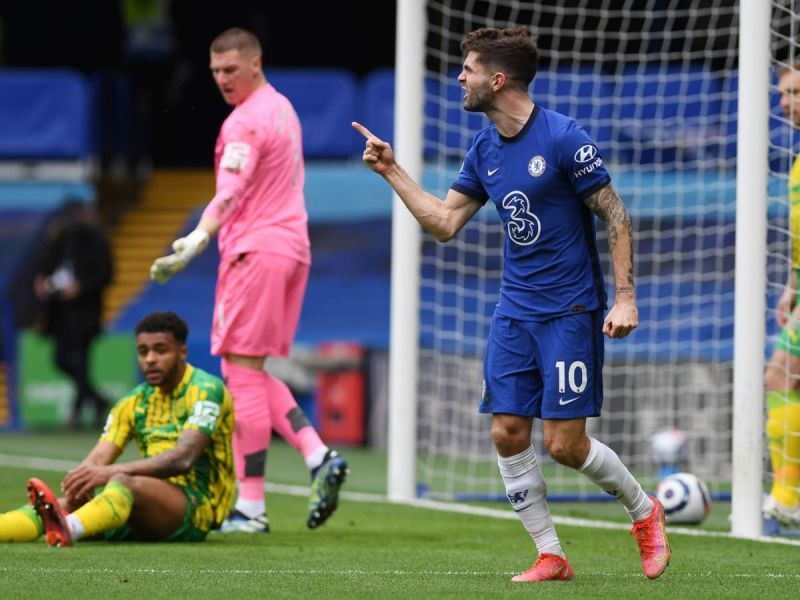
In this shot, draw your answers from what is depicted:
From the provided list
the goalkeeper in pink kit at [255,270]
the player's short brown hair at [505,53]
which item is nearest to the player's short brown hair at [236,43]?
the goalkeeper in pink kit at [255,270]

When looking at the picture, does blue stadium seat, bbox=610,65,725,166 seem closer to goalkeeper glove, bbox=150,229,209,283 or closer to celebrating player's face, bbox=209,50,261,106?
celebrating player's face, bbox=209,50,261,106

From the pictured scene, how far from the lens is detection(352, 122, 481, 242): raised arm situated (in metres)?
6.43

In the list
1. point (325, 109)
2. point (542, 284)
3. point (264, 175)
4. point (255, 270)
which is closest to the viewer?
point (542, 284)

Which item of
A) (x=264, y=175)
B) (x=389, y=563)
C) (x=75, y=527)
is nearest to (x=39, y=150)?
(x=264, y=175)

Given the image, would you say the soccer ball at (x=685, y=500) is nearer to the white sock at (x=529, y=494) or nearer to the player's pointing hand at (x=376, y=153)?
the white sock at (x=529, y=494)

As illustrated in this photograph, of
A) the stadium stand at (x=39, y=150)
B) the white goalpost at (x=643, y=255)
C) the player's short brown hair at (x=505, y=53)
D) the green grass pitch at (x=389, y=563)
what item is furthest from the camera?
the stadium stand at (x=39, y=150)

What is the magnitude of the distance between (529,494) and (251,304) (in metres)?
2.38

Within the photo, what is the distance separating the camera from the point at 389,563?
22.6 feet

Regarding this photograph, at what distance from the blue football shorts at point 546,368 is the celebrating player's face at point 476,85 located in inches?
30.6

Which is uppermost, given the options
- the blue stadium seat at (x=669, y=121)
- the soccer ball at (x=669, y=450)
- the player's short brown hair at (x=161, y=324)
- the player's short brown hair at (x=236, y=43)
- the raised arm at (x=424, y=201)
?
the blue stadium seat at (x=669, y=121)

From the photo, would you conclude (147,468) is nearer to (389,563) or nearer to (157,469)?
(157,469)

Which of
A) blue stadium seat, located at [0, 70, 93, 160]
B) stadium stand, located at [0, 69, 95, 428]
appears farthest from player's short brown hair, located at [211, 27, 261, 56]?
blue stadium seat, located at [0, 70, 93, 160]

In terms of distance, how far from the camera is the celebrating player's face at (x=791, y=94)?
860cm

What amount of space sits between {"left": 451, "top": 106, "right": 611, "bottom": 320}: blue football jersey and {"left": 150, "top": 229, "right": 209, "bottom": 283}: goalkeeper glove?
148cm
